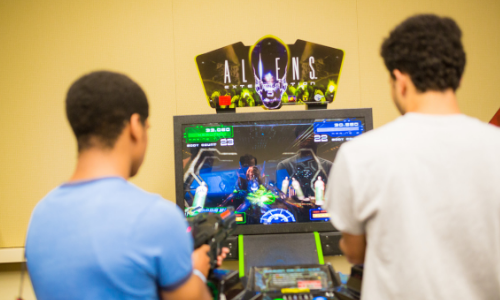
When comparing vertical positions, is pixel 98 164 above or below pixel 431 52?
below

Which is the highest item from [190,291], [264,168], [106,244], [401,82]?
[401,82]

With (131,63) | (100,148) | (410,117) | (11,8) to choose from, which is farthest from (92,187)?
(11,8)

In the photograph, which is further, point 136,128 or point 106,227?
point 136,128

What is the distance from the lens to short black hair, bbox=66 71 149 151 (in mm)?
868

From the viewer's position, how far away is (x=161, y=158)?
229 cm

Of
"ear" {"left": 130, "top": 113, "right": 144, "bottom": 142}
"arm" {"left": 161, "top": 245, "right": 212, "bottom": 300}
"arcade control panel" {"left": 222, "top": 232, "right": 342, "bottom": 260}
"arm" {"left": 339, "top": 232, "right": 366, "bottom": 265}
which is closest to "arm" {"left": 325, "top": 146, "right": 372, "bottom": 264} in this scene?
"arm" {"left": 339, "top": 232, "right": 366, "bottom": 265}

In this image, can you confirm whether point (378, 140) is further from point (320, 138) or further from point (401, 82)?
point (320, 138)

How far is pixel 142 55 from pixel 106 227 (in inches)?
69.1

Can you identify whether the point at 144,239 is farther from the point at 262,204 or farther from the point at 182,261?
the point at 262,204

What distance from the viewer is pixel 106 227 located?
78cm

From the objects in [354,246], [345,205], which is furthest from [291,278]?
[345,205]

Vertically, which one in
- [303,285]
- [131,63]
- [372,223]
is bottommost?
[303,285]

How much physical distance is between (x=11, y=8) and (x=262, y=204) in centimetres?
207

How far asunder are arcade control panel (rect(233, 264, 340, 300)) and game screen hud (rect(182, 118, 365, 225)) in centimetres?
31
